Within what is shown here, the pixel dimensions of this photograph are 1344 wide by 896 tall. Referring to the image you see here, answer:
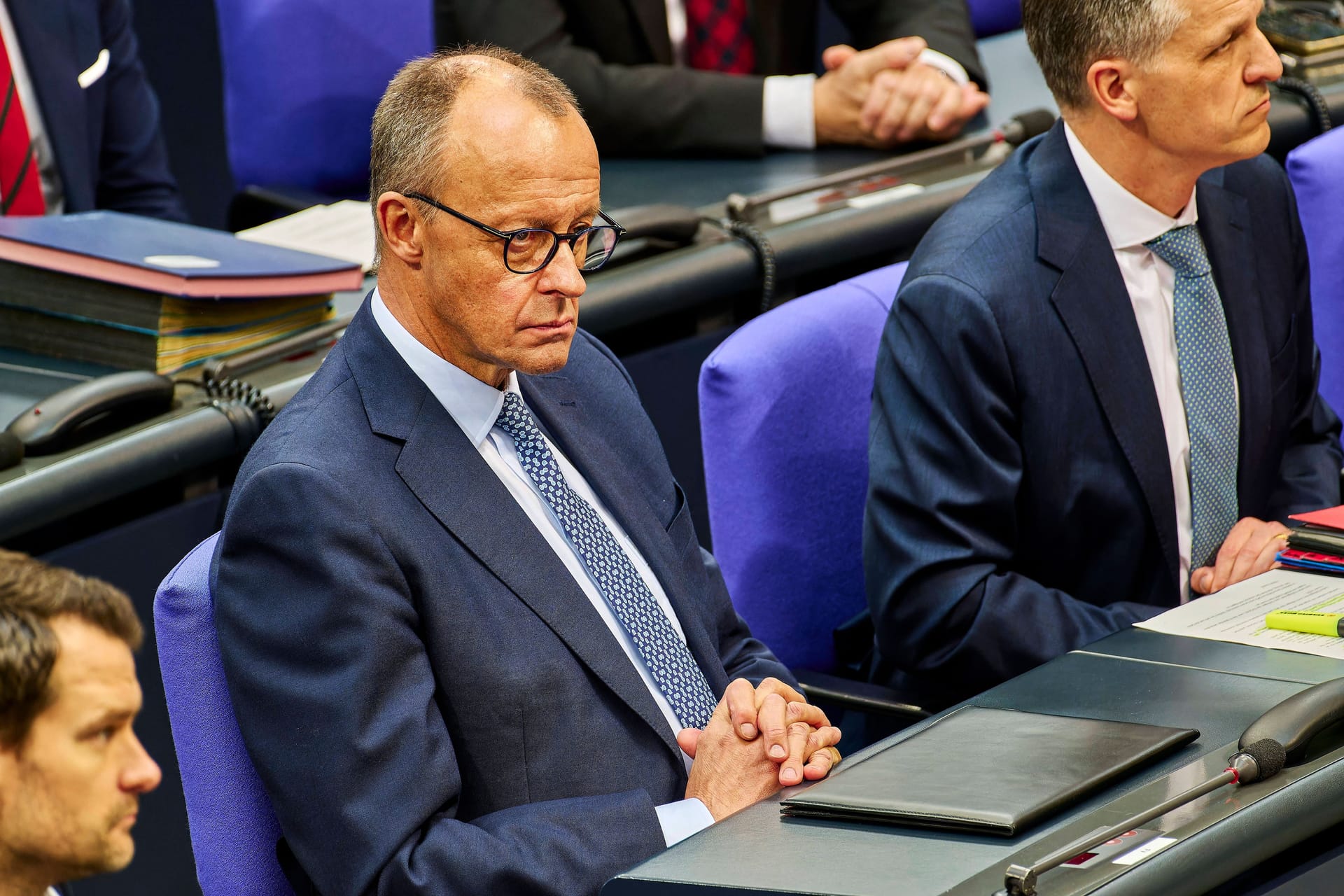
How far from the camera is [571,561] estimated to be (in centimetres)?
155

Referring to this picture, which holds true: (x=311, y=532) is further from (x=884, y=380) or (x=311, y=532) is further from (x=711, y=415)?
(x=884, y=380)

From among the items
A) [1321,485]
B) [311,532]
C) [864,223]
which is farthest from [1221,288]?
[311,532]

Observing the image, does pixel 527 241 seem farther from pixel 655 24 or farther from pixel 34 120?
pixel 655 24

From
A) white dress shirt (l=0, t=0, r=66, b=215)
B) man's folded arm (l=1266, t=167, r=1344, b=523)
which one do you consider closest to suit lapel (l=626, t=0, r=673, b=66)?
white dress shirt (l=0, t=0, r=66, b=215)

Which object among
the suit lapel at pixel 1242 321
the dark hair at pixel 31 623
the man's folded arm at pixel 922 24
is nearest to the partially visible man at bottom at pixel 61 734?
the dark hair at pixel 31 623

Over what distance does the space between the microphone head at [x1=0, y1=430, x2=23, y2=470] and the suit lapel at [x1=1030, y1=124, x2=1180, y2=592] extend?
3.61ft

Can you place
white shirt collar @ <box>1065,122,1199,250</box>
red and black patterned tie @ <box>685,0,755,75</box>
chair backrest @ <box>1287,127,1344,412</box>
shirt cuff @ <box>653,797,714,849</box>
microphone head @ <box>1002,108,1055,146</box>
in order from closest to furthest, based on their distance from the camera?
shirt cuff @ <box>653,797,714,849</box> → white shirt collar @ <box>1065,122,1199,250</box> → chair backrest @ <box>1287,127,1344,412</box> → microphone head @ <box>1002,108,1055,146</box> → red and black patterned tie @ <box>685,0,755,75</box>

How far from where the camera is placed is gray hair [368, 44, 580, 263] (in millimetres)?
1465

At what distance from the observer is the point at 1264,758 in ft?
3.90

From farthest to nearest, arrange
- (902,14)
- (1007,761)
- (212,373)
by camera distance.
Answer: (902,14)
(212,373)
(1007,761)

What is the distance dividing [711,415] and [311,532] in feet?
1.94

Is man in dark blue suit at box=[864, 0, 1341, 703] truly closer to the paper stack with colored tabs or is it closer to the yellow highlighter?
the paper stack with colored tabs

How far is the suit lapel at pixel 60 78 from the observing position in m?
2.59

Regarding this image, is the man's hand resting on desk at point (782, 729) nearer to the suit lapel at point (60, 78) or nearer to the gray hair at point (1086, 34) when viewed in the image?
the gray hair at point (1086, 34)
